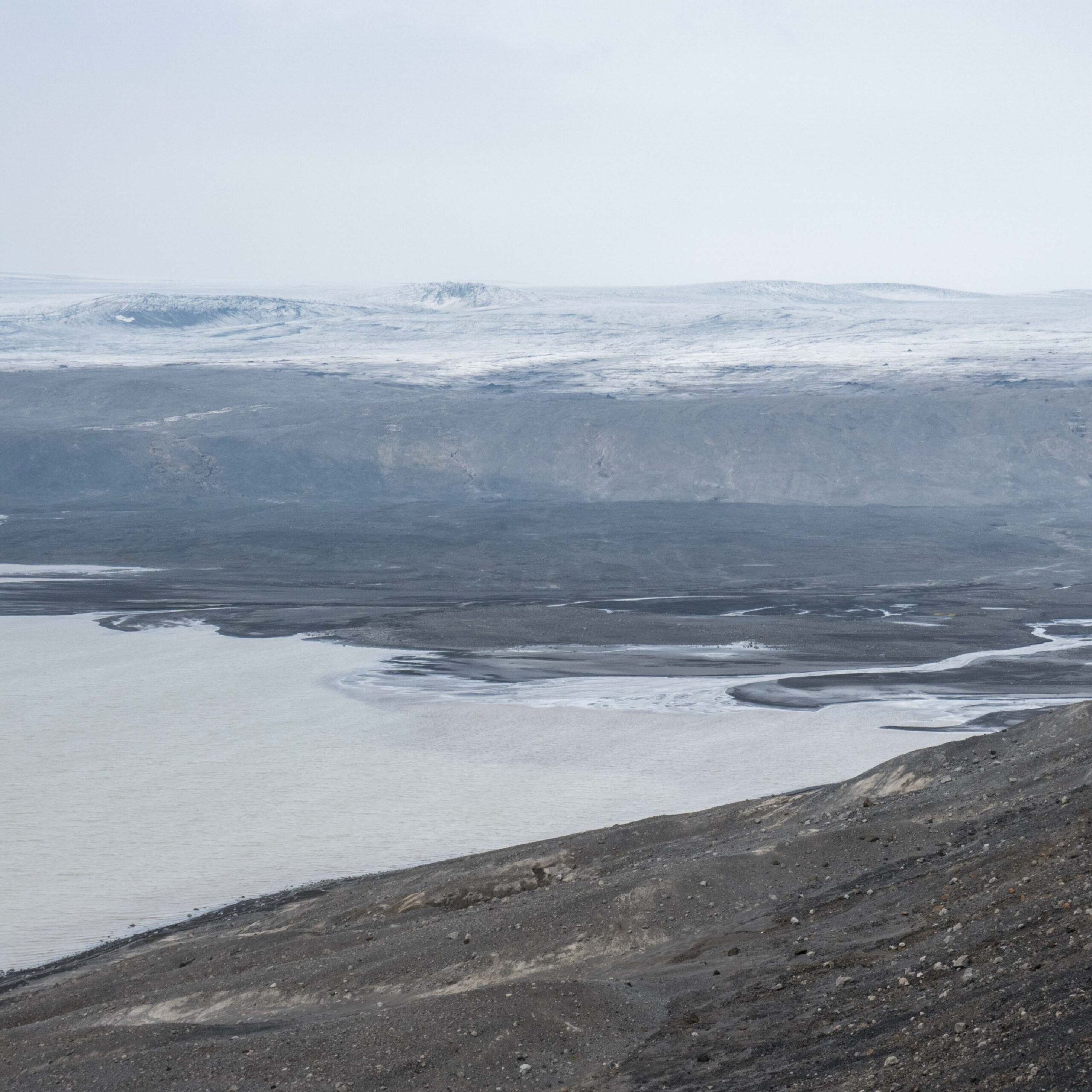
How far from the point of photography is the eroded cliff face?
74875 mm

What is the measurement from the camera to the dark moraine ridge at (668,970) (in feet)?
22.7

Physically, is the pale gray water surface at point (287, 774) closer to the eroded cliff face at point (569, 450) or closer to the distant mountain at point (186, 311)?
the eroded cliff face at point (569, 450)

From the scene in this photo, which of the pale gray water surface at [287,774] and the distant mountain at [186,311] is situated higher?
the distant mountain at [186,311]

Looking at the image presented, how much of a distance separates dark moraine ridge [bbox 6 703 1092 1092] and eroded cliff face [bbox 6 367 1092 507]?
201ft

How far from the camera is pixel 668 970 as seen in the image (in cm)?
873

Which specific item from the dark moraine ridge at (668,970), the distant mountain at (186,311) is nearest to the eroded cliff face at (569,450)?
the distant mountain at (186,311)

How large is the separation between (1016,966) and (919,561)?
47464 mm

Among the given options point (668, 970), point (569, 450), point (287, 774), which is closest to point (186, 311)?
point (569, 450)

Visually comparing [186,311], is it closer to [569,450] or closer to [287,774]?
[569,450]

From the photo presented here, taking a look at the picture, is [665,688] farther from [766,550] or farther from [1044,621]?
[766,550]

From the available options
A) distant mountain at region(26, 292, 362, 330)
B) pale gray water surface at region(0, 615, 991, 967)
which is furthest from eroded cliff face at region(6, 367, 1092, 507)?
distant mountain at region(26, 292, 362, 330)

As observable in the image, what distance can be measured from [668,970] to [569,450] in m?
72.2

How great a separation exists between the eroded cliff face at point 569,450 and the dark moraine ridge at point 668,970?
6111 centimetres

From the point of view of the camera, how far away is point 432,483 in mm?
78000
